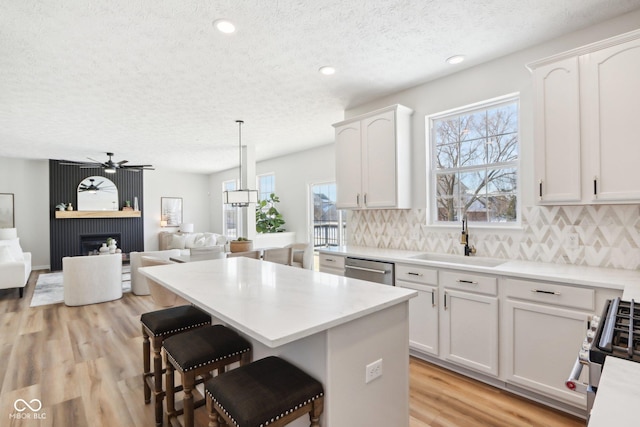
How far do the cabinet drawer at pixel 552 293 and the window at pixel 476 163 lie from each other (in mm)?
866

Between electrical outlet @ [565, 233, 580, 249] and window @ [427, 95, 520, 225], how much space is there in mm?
425

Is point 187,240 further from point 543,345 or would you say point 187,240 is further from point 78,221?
point 543,345

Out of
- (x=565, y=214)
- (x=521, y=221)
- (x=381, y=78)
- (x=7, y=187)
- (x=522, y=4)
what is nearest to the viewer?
(x=522, y=4)

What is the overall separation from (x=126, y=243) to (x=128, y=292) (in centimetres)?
382

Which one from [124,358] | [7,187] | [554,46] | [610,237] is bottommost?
[124,358]

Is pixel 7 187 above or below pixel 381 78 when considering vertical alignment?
below

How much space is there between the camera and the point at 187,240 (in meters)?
8.48

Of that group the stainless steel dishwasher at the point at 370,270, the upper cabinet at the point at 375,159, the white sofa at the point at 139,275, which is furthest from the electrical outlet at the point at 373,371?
the white sofa at the point at 139,275

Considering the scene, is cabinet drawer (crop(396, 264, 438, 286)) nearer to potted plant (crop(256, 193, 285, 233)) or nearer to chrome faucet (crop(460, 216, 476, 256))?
chrome faucet (crop(460, 216, 476, 256))

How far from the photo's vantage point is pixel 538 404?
7.35 ft

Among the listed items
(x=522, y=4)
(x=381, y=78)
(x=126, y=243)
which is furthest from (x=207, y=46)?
(x=126, y=243)

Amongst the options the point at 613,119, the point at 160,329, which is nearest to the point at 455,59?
the point at 613,119

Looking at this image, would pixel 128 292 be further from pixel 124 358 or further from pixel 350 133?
pixel 350 133

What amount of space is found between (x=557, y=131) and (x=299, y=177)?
525 centimetres
